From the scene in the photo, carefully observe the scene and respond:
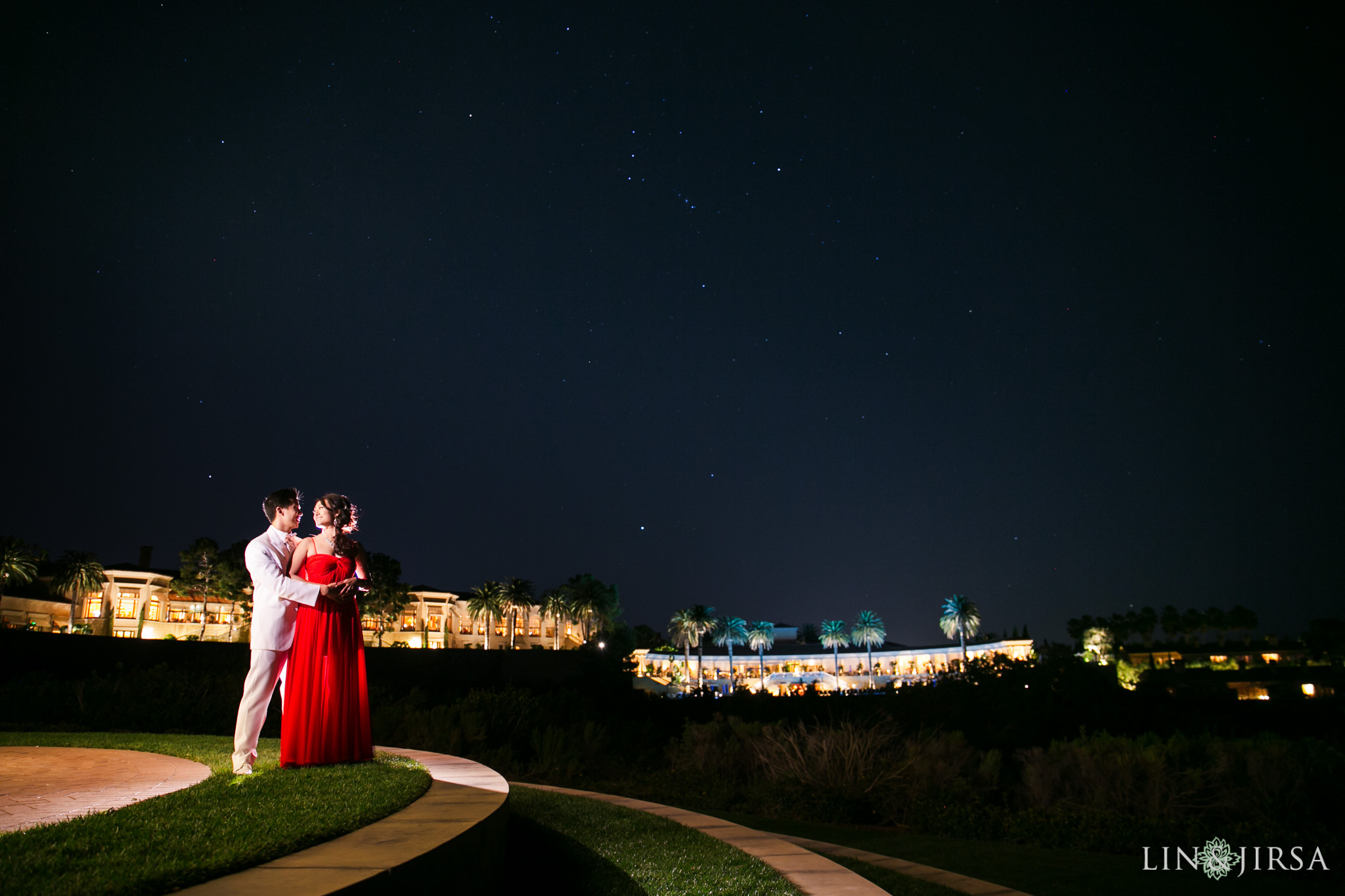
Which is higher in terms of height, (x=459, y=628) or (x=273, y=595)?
(x=273, y=595)

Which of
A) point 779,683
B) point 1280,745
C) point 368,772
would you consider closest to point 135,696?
point 368,772

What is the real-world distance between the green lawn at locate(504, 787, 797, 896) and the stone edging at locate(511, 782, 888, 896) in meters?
0.10

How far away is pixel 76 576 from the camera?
195 feet

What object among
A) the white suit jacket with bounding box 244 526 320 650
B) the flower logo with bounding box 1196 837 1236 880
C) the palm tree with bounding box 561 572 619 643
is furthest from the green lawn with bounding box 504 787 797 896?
the palm tree with bounding box 561 572 619 643

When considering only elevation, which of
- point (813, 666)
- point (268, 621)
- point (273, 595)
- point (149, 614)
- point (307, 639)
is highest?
point (273, 595)

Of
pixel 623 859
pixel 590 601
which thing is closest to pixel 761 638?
pixel 590 601

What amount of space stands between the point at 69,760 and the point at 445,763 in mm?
4051

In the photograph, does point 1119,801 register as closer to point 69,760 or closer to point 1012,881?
point 1012,881

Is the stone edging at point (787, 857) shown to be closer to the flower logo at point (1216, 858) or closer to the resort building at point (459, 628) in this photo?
the flower logo at point (1216, 858)

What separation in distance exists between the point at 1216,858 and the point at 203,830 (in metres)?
10.5

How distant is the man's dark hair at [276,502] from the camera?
638 centimetres

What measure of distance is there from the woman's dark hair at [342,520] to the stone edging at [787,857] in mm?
3920

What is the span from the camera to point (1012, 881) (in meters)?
7.95

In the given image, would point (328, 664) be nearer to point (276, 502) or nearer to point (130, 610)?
point (276, 502)
